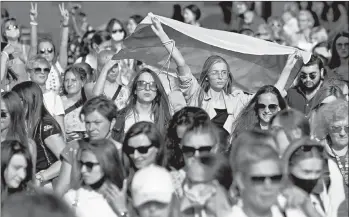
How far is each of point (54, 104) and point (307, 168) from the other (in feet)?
12.5

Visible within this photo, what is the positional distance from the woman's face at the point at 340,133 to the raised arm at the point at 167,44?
185 cm

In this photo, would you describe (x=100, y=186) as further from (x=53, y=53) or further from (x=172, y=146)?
(x=53, y=53)

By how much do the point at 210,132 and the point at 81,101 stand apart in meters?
3.43

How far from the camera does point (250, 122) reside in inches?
364

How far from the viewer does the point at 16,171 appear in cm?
719

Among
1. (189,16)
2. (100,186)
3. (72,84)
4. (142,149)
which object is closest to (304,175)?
(142,149)

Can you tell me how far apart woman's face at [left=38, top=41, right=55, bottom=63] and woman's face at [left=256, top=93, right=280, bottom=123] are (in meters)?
4.18

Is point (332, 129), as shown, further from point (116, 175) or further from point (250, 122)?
point (116, 175)

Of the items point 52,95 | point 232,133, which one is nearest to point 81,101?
point 52,95

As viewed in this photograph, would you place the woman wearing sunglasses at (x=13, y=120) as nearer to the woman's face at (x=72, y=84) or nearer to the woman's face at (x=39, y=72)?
the woman's face at (x=72, y=84)

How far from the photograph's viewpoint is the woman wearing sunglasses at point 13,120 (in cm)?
→ 841

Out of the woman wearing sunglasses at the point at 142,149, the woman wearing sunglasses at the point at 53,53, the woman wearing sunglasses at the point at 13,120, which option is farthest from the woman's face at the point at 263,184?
the woman wearing sunglasses at the point at 53,53

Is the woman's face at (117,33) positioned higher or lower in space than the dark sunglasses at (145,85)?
higher

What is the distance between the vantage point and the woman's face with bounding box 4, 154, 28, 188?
718cm
